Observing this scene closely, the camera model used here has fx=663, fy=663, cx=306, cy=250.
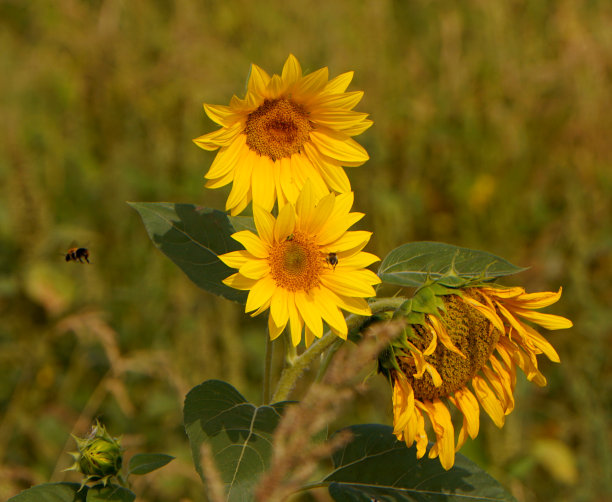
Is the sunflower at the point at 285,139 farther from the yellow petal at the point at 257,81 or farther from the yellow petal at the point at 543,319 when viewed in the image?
the yellow petal at the point at 543,319

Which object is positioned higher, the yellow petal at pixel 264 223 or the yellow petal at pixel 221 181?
the yellow petal at pixel 221 181

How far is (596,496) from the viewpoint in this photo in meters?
2.75

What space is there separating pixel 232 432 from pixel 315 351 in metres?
0.25

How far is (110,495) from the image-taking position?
4.30 feet

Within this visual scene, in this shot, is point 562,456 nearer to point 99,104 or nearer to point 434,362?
point 434,362

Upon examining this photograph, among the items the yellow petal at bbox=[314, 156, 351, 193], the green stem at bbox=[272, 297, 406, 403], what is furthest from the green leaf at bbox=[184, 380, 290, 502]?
the yellow petal at bbox=[314, 156, 351, 193]

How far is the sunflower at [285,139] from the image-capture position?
52.2 inches

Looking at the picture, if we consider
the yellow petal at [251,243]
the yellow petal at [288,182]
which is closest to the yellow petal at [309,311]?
the yellow petal at [251,243]

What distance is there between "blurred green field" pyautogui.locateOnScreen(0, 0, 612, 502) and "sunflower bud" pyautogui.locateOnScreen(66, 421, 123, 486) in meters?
0.63

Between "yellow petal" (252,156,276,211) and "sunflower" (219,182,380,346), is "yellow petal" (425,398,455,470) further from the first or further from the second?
"yellow petal" (252,156,276,211)

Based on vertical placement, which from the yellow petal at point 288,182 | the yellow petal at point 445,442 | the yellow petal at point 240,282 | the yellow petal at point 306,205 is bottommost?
the yellow petal at point 445,442

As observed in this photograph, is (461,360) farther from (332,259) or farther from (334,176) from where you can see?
(334,176)

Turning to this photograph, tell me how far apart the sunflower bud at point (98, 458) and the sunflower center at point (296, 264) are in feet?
1.67

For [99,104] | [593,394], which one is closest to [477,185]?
[593,394]
